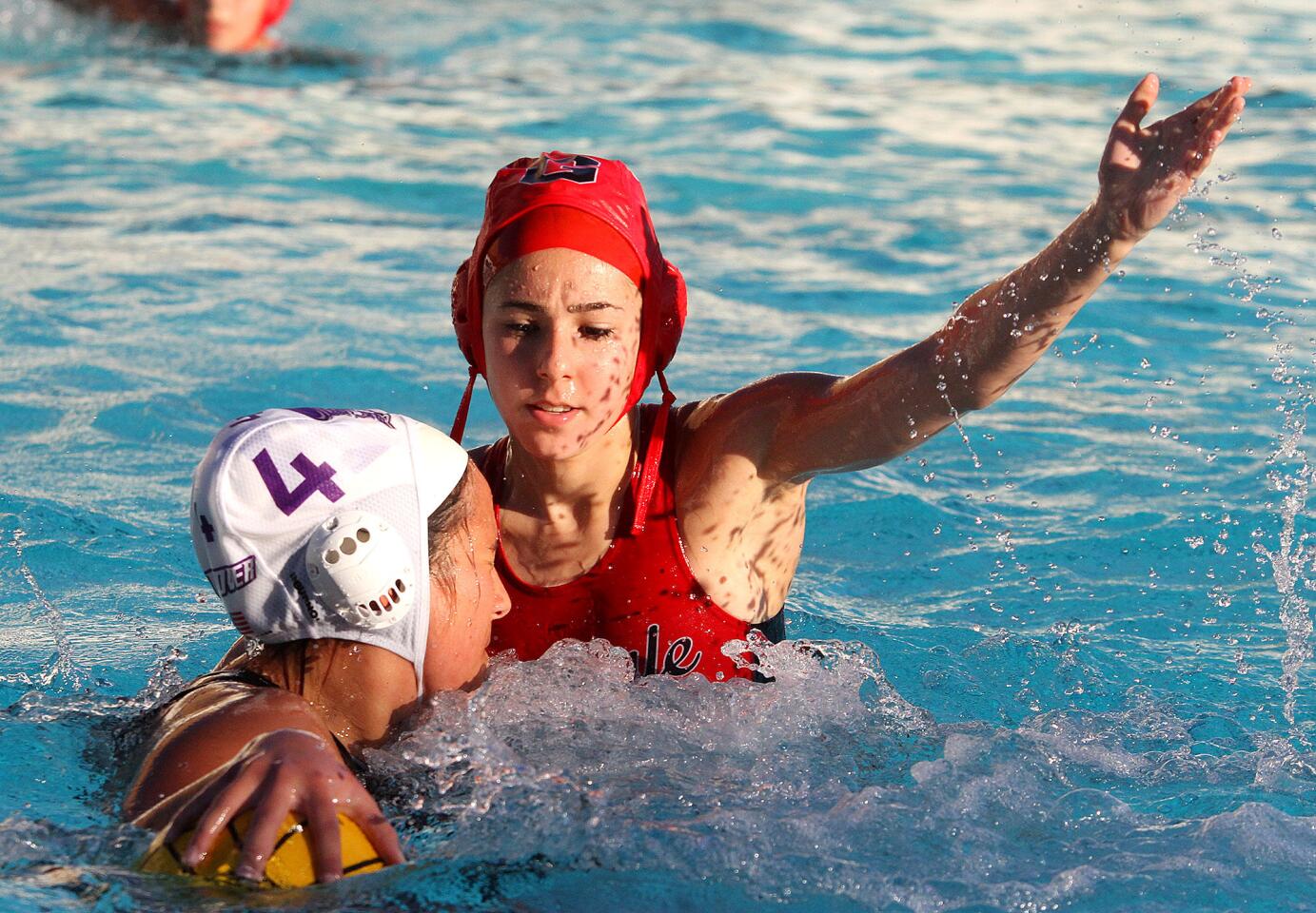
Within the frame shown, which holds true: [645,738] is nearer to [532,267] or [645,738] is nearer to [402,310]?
[532,267]

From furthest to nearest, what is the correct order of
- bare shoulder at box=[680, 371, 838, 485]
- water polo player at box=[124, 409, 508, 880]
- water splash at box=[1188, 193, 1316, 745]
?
water splash at box=[1188, 193, 1316, 745], bare shoulder at box=[680, 371, 838, 485], water polo player at box=[124, 409, 508, 880]

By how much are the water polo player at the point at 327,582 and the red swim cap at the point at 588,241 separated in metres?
0.58

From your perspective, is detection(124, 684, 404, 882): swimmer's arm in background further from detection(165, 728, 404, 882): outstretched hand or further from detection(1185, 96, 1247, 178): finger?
detection(1185, 96, 1247, 178): finger

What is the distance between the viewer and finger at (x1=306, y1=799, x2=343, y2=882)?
2.47 m

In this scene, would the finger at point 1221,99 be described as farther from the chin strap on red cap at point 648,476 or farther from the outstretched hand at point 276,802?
the outstretched hand at point 276,802

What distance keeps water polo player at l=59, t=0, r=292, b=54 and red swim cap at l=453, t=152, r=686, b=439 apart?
34.0 ft

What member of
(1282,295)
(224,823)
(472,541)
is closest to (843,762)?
(472,541)

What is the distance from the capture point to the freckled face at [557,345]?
3.54 metres

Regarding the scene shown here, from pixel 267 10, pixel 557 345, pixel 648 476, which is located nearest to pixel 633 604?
pixel 648 476

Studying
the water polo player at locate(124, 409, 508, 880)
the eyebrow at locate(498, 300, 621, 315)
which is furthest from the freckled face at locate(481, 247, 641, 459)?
the water polo player at locate(124, 409, 508, 880)

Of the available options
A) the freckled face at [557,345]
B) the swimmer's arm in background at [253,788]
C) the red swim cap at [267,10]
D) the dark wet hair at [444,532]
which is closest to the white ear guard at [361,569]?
the dark wet hair at [444,532]

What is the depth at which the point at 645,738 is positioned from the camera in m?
3.67

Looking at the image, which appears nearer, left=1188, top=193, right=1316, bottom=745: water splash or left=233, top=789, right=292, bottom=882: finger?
left=233, top=789, right=292, bottom=882: finger

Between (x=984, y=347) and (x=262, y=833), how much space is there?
6.14ft
